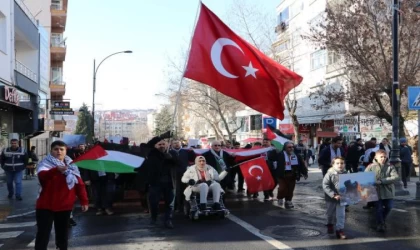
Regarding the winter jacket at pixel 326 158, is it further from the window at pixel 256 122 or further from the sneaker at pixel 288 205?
the window at pixel 256 122

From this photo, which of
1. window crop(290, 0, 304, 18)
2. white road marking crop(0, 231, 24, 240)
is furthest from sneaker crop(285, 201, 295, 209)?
window crop(290, 0, 304, 18)

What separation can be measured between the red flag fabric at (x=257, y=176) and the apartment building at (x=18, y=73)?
12287mm

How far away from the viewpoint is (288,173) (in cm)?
1172

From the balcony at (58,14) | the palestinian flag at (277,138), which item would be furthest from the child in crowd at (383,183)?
the balcony at (58,14)

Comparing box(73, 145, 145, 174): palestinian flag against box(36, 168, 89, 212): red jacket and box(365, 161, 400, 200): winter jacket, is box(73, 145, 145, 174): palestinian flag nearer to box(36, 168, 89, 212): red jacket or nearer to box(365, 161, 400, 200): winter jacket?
box(36, 168, 89, 212): red jacket

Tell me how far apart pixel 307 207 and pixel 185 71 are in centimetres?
508

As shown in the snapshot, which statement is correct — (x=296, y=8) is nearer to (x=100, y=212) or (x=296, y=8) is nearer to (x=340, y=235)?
(x=100, y=212)

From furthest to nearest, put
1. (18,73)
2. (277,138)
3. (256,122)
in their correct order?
1. (256,122)
2. (18,73)
3. (277,138)

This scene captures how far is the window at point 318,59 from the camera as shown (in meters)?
38.4

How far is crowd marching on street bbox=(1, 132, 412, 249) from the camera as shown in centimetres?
607

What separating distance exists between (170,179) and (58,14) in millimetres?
39591

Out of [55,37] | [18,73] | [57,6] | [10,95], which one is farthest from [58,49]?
[10,95]

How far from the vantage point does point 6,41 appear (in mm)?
21234

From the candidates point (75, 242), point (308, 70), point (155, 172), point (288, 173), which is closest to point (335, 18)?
point (288, 173)
